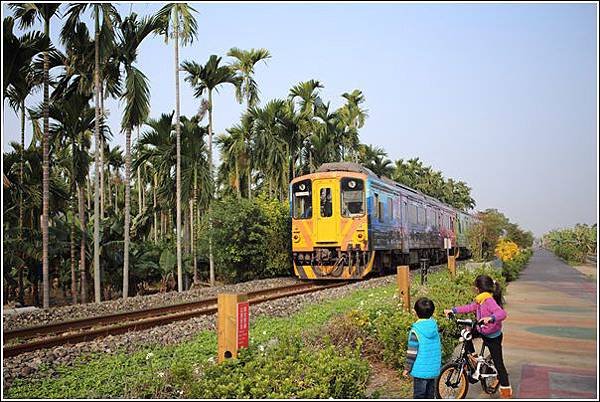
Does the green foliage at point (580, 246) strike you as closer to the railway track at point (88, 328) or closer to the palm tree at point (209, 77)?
the palm tree at point (209, 77)

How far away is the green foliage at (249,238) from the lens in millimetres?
19078

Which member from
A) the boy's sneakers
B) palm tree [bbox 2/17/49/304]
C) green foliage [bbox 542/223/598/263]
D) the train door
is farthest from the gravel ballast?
green foliage [bbox 542/223/598/263]

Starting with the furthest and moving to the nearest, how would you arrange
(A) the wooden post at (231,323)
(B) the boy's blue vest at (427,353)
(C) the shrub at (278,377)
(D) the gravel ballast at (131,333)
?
(D) the gravel ballast at (131,333)
(A) the wooden post at (231,323)
(B) the boy's blue vest at (427,353)
(C) the shrub at (278,377)

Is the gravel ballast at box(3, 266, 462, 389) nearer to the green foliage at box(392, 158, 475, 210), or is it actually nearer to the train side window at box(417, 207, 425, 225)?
the train side window at box(417, 207, 425, 225)

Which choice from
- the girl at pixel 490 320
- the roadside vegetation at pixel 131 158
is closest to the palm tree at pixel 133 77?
the roadside vegetation at pixel 131 158

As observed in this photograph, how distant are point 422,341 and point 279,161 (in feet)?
65.6

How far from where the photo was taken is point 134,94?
15.7 metres

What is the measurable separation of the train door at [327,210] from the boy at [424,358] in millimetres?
10857

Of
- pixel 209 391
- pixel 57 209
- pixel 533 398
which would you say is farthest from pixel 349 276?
pixel 209 391

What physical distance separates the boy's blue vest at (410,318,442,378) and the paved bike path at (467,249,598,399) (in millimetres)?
1097

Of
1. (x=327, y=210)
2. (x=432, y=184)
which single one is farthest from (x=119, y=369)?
(x=432, y=184)

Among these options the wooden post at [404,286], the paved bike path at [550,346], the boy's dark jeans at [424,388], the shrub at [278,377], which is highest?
the wooden post at [404,286]

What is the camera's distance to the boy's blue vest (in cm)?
477

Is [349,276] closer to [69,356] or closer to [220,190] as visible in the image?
[69,356]
